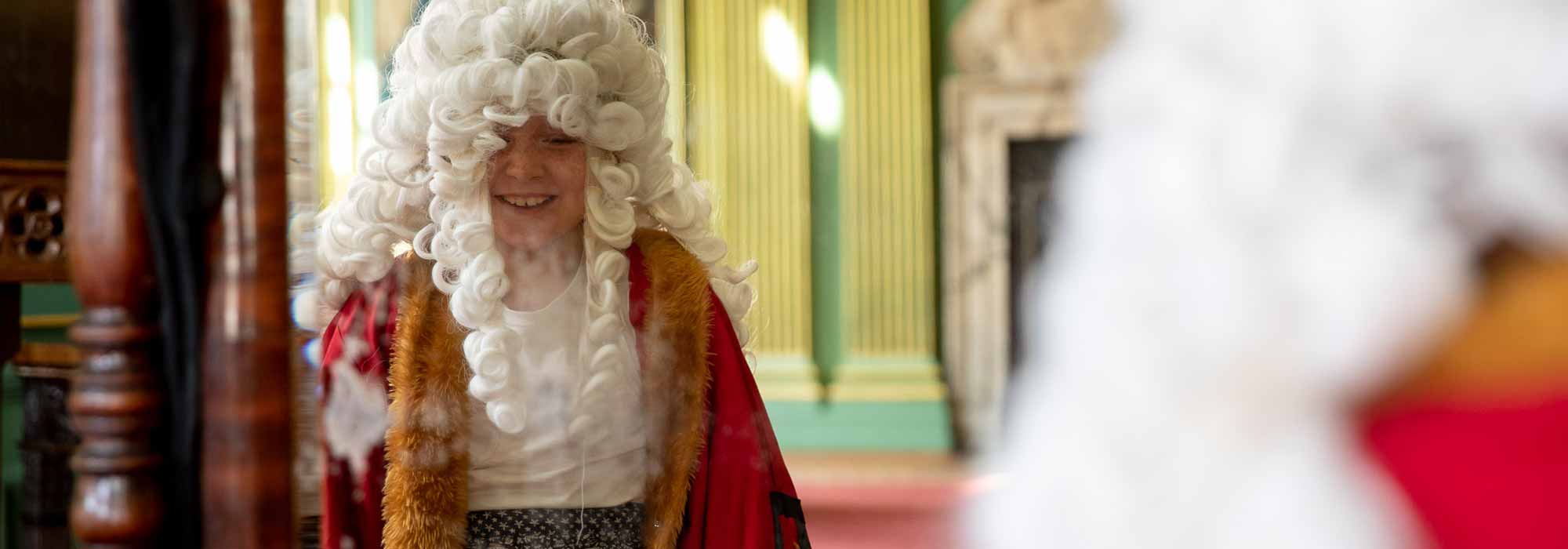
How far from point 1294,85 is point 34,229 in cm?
86

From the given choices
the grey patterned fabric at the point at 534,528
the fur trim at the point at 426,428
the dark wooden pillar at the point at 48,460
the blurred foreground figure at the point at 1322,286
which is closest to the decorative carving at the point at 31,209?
the dark wooden pillar at the point at 48,460

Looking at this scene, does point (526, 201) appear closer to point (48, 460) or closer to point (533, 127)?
point (533, 127)

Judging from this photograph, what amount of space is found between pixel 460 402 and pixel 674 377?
16cm

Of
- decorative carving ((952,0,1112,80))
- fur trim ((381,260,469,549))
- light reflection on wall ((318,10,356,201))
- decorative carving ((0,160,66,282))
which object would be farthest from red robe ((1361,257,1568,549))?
decorative carving ((0,160,66,282))

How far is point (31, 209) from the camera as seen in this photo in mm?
880

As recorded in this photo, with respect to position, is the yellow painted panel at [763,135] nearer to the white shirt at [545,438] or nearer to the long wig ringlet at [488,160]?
the long wig ringlet at [488,160]

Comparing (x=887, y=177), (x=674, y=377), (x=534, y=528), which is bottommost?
(x=534, y=528)

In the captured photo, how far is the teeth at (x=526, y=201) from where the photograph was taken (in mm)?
927

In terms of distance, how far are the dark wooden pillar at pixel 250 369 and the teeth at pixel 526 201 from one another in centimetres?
29

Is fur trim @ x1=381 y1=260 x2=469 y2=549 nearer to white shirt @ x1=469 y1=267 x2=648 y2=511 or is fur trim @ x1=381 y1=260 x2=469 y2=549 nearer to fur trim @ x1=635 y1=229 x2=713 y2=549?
white shirt @ x1=469 y1=267 x2=648 y2=511

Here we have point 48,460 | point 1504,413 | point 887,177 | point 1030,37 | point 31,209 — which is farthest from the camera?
point 31,209

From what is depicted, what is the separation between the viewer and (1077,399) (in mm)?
349

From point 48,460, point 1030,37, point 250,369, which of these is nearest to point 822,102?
point 1030,37

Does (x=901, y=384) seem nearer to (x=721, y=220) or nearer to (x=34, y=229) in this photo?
(x=721, y=220)
